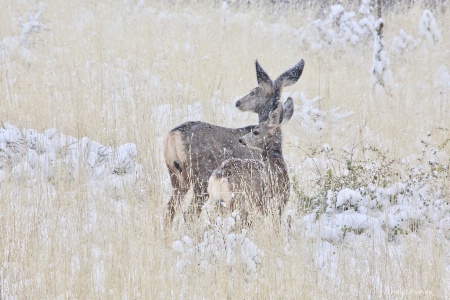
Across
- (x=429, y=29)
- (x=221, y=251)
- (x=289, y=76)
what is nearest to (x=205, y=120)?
(x=289, y=76)

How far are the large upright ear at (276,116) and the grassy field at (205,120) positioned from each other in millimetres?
599

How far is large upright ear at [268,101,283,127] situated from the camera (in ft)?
21.2

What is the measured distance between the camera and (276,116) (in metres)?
6.51

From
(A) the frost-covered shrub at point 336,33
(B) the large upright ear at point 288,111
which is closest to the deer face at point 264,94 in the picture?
(B) the large upright ear at point 288,111

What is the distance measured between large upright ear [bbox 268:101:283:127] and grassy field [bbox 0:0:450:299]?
1.96ft

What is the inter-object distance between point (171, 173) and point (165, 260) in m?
1.86

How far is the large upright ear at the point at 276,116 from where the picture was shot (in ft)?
21.2

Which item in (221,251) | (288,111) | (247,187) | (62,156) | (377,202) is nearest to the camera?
(221,251)

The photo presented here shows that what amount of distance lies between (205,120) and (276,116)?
Answer: 2.46 metres

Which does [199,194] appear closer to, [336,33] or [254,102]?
[254,102]

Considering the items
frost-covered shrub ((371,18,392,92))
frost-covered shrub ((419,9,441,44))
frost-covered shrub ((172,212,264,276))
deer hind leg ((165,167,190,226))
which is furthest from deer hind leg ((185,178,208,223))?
frost-covered shrub ((419,9,441,44))

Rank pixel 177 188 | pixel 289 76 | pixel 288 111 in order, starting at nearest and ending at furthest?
pixel 177 188 → pixel 288 111 → pixel 289 76

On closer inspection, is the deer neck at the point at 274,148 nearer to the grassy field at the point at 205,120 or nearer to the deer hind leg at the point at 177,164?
the grassy field at the point at 205,120

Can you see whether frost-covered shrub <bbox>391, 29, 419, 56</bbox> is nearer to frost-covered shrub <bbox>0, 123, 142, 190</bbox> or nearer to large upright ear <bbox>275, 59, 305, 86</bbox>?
large upright ear <bbox>275, 59, 305, 86</bbox>
